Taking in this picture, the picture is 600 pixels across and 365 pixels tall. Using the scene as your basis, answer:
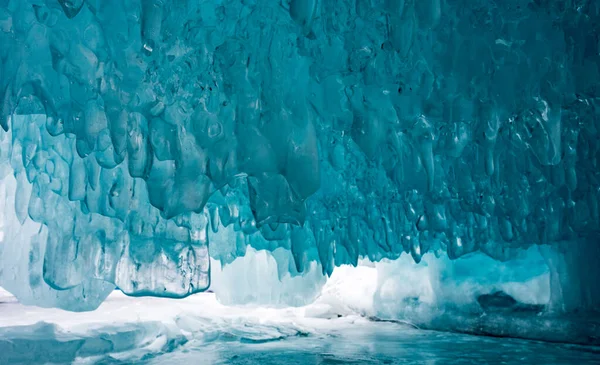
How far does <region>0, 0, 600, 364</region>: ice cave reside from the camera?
10.9 feet

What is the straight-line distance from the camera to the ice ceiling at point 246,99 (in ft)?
10.7

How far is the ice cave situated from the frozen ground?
5cm

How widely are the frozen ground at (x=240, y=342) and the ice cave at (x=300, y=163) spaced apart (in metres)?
0.05

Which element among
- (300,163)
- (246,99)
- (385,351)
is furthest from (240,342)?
(246,99)

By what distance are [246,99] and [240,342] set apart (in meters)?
3.63

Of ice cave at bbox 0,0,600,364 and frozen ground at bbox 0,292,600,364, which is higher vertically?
ice cave at bbox 0,0,600,364

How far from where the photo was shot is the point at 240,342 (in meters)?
6.28

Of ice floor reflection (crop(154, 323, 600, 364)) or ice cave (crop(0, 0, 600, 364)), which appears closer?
ice cave (crop(0, 0, 600, 364))

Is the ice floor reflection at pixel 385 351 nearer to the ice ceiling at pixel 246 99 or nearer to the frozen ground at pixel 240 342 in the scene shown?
the frozen ground at pixel 240 342

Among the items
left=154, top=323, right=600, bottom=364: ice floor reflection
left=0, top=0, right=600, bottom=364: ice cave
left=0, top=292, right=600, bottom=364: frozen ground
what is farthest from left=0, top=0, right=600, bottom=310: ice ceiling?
left=154, top=323, right=600, bottom=364: ice floor reflection

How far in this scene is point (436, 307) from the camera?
7.83 m

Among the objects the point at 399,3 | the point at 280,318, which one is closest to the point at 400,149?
the point at 399,3

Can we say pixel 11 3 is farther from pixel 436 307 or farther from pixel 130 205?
pixel 436 307

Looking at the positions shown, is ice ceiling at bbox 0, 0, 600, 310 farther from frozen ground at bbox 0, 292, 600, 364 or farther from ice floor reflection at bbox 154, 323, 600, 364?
ice floor reflection at bbox 154, 323, 600, 364
